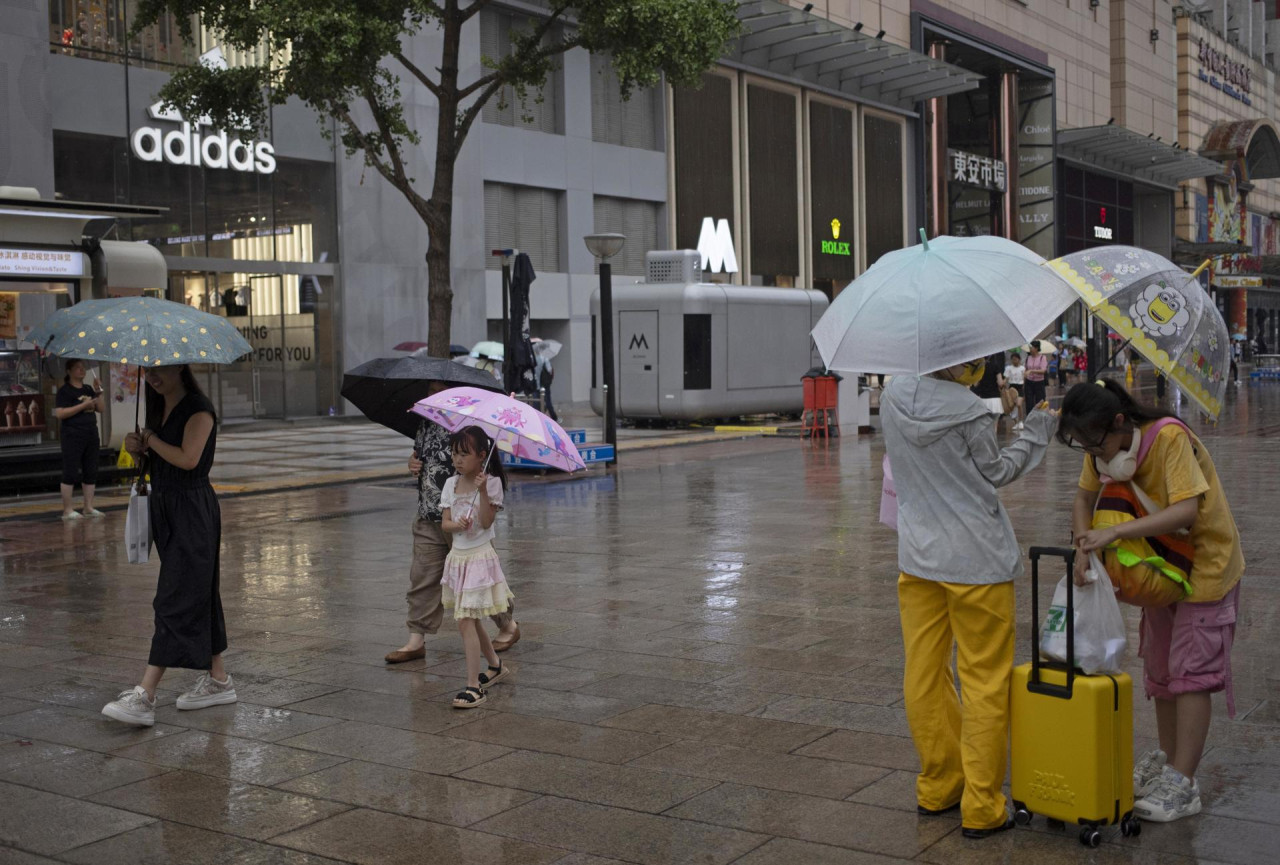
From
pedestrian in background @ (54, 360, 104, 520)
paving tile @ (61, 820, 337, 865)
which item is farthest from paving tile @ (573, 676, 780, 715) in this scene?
pedestrian in background @ (54, 360, 104, 520)

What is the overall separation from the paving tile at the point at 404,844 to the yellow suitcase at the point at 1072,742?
5.10ft

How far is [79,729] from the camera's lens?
20.5 feet

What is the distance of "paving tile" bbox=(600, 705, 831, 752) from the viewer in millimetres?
5844

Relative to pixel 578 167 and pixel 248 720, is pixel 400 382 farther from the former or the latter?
pixel 578 167

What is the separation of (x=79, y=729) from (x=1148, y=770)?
4.43m

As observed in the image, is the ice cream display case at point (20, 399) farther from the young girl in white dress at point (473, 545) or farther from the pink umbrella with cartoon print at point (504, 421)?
the young girl in white dress at point (473, 545)

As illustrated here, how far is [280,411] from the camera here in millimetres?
29922

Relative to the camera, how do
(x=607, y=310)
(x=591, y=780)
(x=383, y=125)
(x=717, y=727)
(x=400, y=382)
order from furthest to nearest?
(x=607, y=310) < (x=383, y=125) < (x=400, y=382) < (x=717, y=727) < (x=591, y=780)

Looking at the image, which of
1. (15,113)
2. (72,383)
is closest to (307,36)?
(72,383)

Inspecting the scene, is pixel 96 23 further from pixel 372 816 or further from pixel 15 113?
pixel 372 816

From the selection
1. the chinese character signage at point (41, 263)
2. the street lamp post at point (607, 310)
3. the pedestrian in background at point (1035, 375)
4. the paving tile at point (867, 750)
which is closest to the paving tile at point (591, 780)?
the paving tile at point (867, 750)

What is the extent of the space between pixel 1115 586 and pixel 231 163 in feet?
85.2

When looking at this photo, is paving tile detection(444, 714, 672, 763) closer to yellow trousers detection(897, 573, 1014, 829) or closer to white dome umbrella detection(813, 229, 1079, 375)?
yellow trousers detection(897, 573, 1014, 829)

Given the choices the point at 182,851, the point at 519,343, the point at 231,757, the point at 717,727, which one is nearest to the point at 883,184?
the point at 519,343
